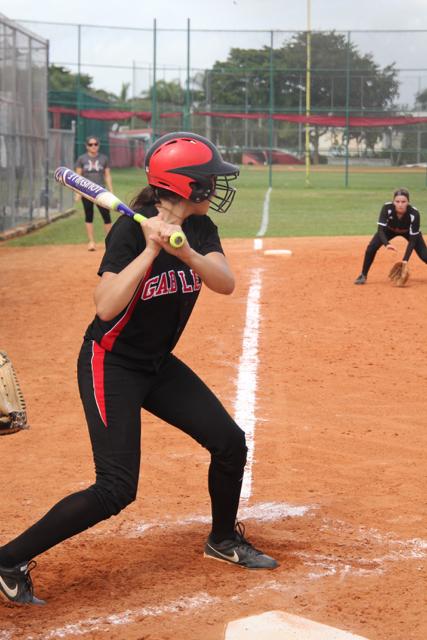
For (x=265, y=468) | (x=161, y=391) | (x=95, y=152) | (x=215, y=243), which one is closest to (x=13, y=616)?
(x=161, y=391)

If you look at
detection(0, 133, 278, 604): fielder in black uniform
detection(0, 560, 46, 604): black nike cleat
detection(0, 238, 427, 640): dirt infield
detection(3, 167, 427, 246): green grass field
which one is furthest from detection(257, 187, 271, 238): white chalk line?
detection(0, 560, 46, 604): black nike cleat

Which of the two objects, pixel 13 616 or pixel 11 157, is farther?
pixel 11 157

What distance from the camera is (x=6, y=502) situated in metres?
5.69

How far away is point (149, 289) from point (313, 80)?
121 ft

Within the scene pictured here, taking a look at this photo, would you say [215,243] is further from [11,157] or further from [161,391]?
[11,157]

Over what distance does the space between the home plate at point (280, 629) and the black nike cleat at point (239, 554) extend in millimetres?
621

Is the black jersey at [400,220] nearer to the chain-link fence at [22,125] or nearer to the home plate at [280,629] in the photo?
the chain-link fence at [22,125]

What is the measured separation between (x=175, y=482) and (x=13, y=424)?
194cm

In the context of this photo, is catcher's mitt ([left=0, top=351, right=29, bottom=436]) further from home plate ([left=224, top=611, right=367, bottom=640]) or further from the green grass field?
the green grass field

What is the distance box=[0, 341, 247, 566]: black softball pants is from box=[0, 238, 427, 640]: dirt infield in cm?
33

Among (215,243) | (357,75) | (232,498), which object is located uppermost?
(357,75)

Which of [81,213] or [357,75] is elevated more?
[357,75]

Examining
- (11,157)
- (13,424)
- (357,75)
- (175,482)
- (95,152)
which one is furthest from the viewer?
(357,75)

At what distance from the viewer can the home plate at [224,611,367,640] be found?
13.1ft
